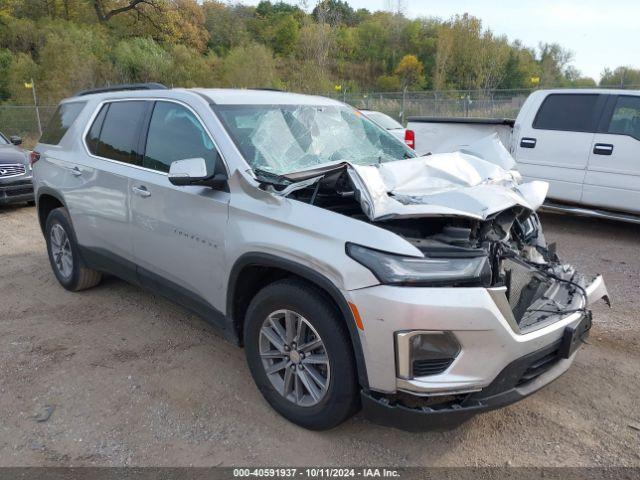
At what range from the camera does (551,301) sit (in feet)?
9.86

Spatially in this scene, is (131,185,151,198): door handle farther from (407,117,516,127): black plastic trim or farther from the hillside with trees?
the hillside with trees

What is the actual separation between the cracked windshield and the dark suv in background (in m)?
Answer: 7.24

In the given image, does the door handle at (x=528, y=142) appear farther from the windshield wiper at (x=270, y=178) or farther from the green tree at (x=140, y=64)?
the green tree at (x=140, y=64)

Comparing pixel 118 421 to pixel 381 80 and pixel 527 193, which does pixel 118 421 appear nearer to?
pixel 527 193

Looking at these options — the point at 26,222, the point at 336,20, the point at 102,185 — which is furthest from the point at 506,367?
the point at 336,20

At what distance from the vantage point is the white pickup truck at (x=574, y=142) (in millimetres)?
6723

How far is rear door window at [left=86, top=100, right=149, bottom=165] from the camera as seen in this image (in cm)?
407

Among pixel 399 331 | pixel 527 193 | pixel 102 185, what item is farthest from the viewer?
pixel 102 185

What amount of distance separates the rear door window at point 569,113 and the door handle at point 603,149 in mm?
238

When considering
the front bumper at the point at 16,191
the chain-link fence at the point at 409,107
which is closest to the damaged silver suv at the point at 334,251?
the front bumper at the point at 16,191

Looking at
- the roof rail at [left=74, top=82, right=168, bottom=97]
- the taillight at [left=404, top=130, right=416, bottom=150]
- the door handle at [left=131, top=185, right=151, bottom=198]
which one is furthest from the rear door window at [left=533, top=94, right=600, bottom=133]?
the door handle at [left=131, top=185, right=151, bottom=198]

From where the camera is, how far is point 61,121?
17.0ft

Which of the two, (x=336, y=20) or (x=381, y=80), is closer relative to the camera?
(x=336, y=20)

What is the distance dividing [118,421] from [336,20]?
40.4 meters
